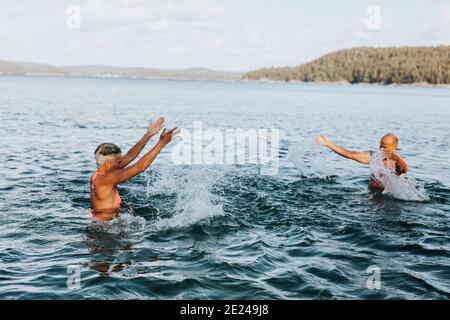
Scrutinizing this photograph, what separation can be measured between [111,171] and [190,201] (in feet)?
9.15

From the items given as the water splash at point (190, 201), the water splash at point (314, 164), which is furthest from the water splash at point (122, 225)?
the water splash at point (314, 164)

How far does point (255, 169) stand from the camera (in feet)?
63.0

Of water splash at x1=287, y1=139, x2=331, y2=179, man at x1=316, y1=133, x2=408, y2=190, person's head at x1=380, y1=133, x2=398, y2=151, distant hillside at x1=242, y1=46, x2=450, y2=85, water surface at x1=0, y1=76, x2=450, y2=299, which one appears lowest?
water surface at x1=0, y1=76, x2=450, y2=299

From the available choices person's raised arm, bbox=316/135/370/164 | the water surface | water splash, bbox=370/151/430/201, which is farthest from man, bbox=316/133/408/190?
the water surface

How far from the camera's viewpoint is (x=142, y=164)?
910 cm

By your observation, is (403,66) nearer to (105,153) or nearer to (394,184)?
(394,184)

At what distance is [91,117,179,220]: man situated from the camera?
30.2 ft

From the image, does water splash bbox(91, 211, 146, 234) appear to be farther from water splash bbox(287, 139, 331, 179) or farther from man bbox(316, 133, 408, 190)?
water splash bbox(287, 139, 331, 179)

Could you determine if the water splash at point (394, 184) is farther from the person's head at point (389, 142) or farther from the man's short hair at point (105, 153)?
the man's short hair at point (105, 153)

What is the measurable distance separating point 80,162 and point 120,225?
34.4ft

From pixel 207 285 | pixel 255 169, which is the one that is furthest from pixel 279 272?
pixel 255 169

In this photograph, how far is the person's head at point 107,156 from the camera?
33.3 ft

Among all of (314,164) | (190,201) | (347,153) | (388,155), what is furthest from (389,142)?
(314,164)
